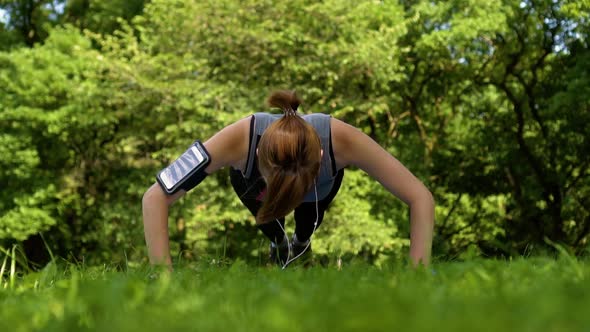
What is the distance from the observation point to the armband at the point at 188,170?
10.8 ft

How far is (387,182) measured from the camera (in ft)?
11.4

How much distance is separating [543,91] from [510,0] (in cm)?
336

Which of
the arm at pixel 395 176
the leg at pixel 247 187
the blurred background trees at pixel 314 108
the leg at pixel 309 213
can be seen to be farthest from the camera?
the blurred background trees at pixel 314 108

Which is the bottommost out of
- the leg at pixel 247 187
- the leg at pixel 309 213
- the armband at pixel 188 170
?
the leg at pixel 309 213

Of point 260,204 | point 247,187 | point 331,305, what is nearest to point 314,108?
point 260,204

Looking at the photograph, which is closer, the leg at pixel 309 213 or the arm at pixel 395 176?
the arm at pixel 395 176

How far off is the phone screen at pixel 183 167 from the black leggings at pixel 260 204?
0.50 meters

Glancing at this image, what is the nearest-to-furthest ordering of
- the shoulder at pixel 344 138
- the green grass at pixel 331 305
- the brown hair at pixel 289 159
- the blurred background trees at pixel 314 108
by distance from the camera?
the green grass at pixel 331 305
the brown hair at pixel 289 159
the shoulder at pixel 344 138
the blurred background trees at pixel 314 108

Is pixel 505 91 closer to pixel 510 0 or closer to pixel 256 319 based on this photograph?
pixel 510 0

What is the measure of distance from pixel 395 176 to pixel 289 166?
0.63m

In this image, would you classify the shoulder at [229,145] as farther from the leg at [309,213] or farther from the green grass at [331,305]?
the green grass at [331,305]

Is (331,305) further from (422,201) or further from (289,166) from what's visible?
(422,201)

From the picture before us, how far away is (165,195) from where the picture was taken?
3273 mm

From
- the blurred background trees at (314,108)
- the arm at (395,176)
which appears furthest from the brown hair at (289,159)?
the blurred background trees at (314,108)
